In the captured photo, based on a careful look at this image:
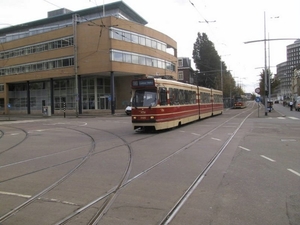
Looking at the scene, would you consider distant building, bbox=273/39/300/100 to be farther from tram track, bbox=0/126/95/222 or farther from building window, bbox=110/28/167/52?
tram track, bbox=0/126/95/222

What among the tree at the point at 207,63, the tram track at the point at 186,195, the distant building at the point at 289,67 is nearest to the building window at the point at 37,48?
the tree at the point at 207,63

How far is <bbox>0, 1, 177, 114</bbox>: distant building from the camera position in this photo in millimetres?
47094

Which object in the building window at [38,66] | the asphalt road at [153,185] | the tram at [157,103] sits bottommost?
the asphalt road at [153,185]

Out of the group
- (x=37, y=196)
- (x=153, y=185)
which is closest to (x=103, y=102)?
(x=153, y=185)

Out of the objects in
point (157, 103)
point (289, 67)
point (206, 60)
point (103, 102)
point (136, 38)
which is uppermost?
point (289, 67)

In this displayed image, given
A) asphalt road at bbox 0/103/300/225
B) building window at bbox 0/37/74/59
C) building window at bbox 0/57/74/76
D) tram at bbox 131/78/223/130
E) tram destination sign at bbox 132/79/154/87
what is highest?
building window at bbox 0/37/74/59

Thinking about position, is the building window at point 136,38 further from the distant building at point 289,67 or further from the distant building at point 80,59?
the distant building at point 289,67

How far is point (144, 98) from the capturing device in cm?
1767

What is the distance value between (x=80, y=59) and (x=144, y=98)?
113 feet

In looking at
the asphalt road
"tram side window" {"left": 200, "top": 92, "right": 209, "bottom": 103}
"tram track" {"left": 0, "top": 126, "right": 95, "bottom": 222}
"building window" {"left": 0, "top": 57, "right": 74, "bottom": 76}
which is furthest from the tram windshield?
"building window" {"left": 0, "top": 57, "right": 74, "bottom": 76}

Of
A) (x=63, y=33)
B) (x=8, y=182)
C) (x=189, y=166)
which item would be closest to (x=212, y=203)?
(x=189, y=166)

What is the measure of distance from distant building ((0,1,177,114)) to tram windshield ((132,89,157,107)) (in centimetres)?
2636

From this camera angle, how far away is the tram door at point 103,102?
5430cm

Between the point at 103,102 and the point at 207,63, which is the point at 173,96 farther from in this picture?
the point at 207,63
